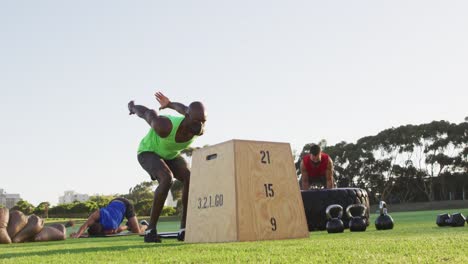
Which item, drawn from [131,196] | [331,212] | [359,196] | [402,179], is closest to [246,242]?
[331,212]

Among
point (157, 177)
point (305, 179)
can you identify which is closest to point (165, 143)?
point (157, 177)

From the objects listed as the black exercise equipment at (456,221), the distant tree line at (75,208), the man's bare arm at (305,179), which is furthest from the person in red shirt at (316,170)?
the distant tree line at (75,208)

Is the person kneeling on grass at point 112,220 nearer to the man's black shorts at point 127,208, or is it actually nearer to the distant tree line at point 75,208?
the man's black shorts at point 127,208

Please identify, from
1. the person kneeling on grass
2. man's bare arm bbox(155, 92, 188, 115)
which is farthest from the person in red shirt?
man's bare arm bbox(155, 92, 188, 115)

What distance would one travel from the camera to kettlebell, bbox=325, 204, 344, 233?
6.68 metres

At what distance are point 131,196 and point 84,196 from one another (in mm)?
133127

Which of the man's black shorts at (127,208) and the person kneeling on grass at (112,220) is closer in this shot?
the person kneeling on grass at (112,220)

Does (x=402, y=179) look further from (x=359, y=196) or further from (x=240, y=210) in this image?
(x=240, y=210)

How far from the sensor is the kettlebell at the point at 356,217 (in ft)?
22.6

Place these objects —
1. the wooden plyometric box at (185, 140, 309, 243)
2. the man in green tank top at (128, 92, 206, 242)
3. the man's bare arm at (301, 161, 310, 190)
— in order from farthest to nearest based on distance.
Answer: the man's bare arm at (301, 161, 310, 190)
the man in green tank top at (128, 92, 206, 242)
the wooden plyometric box at (185, 140, 309, 243)

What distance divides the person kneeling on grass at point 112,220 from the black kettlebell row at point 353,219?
4.81 metres

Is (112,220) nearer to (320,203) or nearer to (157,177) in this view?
(157,177)

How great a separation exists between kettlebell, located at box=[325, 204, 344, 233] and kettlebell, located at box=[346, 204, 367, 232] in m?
0.14

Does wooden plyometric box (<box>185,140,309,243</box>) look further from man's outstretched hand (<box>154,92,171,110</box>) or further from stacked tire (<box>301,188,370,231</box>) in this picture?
stacked tire (<box>301,188,370,231</box>)
